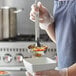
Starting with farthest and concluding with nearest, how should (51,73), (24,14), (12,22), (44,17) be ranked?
(24,14), (12,22), (44,17), (51,73)

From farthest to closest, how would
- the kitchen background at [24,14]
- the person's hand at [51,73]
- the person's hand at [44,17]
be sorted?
the kitchen background at [24,14], the person's hand at [44,17], the person's hand at [51,73]

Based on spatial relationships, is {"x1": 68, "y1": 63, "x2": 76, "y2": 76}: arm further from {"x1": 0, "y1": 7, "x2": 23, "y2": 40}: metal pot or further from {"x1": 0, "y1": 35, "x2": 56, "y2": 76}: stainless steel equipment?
{"x1": 0, "y1": 7, "x2": 23, "y2": 40}: metal pot

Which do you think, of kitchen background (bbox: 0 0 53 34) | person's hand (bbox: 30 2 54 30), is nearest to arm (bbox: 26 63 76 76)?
person's hand (bbox: 30 2 54 30)

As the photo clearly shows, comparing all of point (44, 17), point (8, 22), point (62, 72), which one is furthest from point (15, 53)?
point (62, 72)

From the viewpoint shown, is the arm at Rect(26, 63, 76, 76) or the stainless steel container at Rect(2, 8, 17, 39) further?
the stainless steel container at Rect(2, 8, 17, 39)

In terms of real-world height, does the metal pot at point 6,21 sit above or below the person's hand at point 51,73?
above

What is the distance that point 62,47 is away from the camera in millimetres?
1179

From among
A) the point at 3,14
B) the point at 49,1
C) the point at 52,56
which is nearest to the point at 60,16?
the point at 52,56

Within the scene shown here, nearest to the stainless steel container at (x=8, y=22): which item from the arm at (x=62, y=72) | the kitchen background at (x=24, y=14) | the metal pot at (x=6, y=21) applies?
the metal pot at (x=6, y=21)

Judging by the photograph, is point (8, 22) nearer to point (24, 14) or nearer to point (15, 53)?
point (15, 53)

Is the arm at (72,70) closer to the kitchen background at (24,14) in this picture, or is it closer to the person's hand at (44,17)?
the person's hand at (44,17)

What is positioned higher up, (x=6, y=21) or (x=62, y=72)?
(x=6, y=21)

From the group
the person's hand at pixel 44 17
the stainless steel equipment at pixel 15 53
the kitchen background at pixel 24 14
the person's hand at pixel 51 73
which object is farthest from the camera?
the kitchen background at pixel 24 14

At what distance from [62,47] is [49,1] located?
3.25ft
